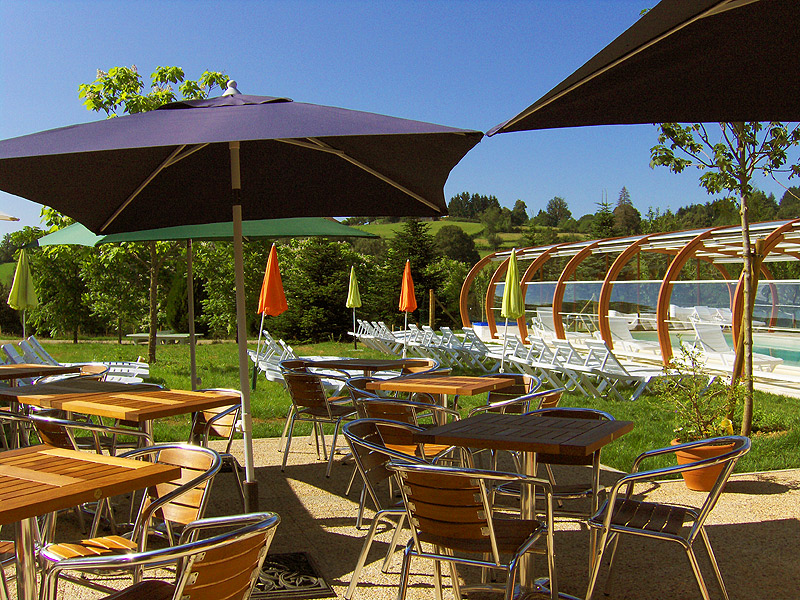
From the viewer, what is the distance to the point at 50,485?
2.20 m

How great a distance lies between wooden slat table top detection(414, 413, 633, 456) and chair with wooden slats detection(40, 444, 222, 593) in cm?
→ 90

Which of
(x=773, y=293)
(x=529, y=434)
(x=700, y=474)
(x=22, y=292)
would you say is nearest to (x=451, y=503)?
(x=529, y=434)

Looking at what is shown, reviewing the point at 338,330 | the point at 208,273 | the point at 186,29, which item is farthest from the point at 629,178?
the point at 186,29

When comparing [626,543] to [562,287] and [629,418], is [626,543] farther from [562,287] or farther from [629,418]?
[562,287]

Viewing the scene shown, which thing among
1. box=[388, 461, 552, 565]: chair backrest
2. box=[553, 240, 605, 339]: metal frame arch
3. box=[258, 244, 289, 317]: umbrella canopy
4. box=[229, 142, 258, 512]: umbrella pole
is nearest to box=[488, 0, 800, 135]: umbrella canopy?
box=[388, 461, 552, 565]: chair backrest

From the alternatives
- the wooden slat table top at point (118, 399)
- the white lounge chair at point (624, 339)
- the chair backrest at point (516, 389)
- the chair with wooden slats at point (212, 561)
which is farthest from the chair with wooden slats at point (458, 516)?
the white lounge chair at point (624, 339)

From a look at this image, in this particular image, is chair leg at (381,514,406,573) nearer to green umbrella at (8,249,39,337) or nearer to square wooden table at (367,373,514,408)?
square wooden table at (367,373,514,408)

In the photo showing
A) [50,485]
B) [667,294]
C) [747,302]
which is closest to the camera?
[50,485]

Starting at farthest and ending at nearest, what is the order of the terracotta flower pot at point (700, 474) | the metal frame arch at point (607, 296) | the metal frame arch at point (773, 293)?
the metal frame arch at point (607, 296) < the metal frame arch at point (773, 293) < the terracotta flower pot at point (700, 474)

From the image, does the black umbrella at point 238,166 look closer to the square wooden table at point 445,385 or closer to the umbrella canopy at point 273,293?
the square wooden table at point 445,385

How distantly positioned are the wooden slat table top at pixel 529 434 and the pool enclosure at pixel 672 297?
4134 millimetres

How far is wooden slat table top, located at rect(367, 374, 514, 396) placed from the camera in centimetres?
475

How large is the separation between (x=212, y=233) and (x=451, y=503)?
487 cm

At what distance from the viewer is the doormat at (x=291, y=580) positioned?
3.24 meters
